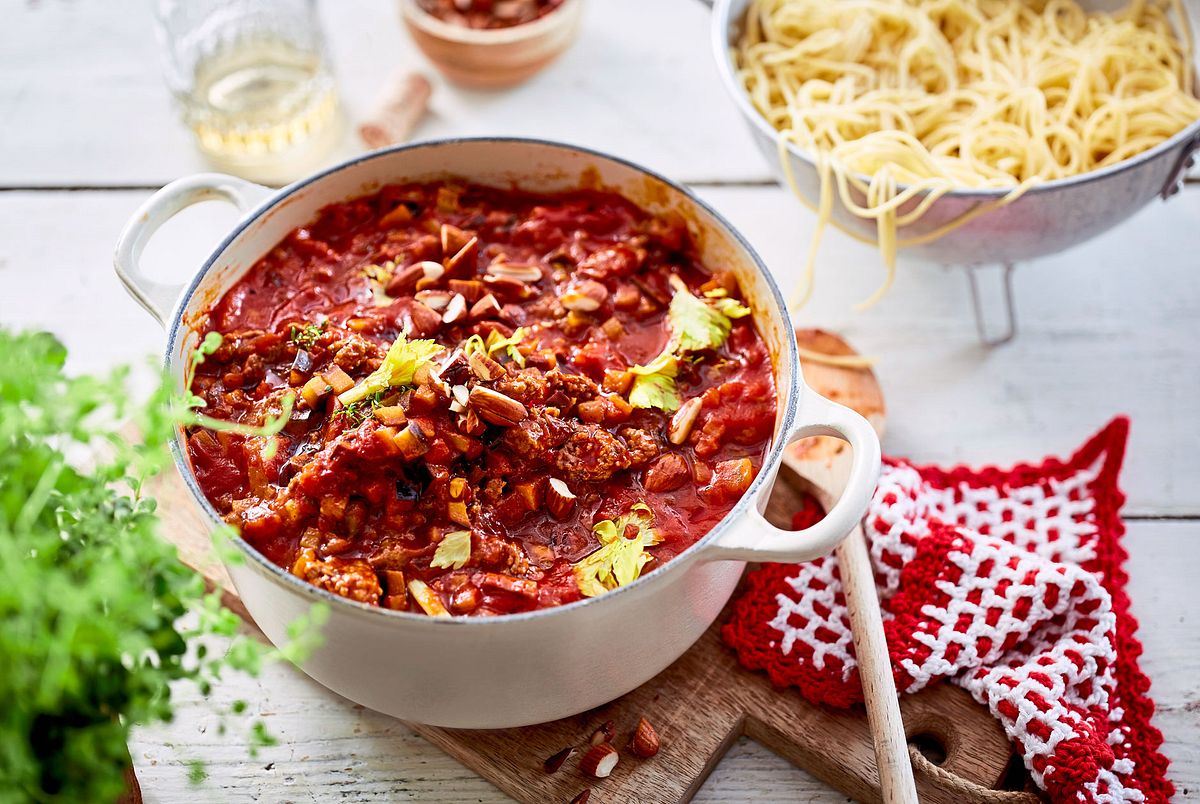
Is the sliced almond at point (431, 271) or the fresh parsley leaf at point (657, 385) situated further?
the sliced almond at point (431, 271)

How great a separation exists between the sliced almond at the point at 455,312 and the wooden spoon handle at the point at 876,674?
3.43 ft

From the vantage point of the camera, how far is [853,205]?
10.6 feet

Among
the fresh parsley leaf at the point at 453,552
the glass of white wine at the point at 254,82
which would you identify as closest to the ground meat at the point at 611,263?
the fresh parsley leaf at the point at 453,552

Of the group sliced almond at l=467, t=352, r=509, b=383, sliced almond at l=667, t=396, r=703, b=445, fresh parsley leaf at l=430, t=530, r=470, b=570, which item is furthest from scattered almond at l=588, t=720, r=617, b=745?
sliced almond at l=467, t=352, r=509, b=383

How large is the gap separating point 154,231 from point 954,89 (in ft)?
7.99

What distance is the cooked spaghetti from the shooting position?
3400 millimetres

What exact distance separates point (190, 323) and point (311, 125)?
151 cm

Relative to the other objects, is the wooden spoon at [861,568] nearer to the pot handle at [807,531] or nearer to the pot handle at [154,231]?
the pot handle at [807,531]

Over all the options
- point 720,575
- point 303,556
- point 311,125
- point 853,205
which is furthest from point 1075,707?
point 311,125

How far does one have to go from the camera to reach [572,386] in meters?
2.66

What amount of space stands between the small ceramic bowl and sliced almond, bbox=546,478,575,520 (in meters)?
2.06

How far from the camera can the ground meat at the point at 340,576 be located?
227cm

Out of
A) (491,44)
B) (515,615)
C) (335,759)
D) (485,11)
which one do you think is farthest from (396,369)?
(485,11)

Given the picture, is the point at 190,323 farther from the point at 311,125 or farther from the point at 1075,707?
the point at 1075,707
